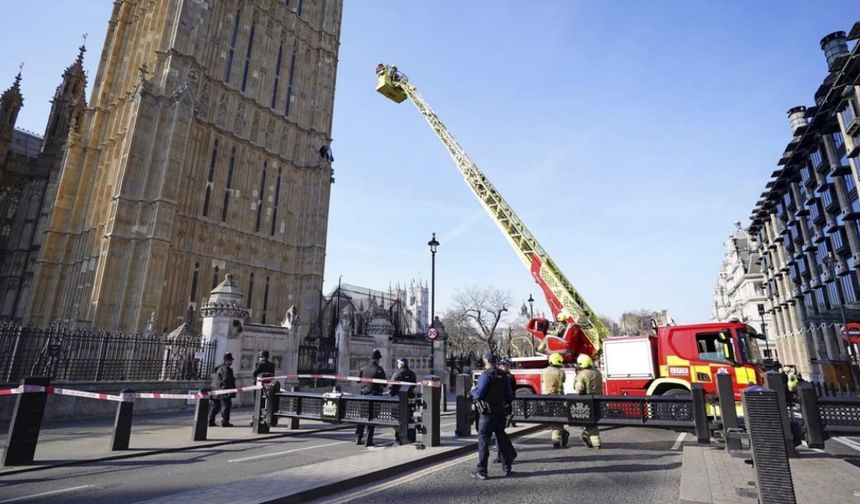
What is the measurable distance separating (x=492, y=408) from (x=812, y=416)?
14.3 feet

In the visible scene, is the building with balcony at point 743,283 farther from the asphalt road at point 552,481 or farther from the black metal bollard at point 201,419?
the black metal bollard at point 201,419

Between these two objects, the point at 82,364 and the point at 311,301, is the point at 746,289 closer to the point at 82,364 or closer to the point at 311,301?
the point at 311,301

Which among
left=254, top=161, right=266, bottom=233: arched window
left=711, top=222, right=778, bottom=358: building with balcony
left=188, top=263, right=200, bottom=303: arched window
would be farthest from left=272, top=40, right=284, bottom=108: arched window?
left=711, top=222, right=778, bottom=358: building with balcony

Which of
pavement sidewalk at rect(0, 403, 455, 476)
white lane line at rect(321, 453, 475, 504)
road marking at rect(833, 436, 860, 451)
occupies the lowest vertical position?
road marking at rect(833, 436, 860, 451)

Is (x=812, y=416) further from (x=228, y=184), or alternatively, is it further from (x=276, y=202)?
(x=276, y=202)

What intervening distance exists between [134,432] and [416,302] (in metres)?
120

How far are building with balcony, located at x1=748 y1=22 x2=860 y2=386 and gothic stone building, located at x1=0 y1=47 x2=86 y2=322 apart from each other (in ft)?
193

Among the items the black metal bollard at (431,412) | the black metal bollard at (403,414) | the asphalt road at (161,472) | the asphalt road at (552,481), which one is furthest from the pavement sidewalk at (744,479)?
the asphalt road at (161,472)

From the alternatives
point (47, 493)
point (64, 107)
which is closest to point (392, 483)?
point (47, 493)

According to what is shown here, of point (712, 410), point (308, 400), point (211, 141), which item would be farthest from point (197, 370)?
point (211, 141)

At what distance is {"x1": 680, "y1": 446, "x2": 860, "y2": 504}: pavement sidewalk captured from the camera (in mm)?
4918

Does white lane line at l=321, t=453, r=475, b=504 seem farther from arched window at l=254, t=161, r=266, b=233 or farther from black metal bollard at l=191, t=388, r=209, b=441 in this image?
arched window at l=254, t=161, r=266, b=233

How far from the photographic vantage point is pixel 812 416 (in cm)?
610

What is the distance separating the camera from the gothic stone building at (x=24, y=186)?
39.6m
